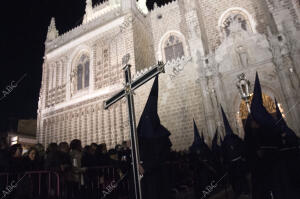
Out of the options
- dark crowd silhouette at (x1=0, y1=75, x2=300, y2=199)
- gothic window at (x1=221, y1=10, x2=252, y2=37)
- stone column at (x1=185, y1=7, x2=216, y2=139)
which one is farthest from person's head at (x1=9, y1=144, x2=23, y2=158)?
gothic window at (x1=221, y1=10, x2=252, y2=37)

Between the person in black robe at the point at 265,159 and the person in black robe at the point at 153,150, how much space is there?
1.53 metres

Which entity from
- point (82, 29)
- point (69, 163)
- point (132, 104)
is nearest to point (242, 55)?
point (132, 104)

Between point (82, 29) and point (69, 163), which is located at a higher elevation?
point (82, 29)

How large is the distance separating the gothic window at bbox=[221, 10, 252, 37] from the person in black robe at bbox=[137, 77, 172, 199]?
13289 mm

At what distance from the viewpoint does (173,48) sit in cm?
1734

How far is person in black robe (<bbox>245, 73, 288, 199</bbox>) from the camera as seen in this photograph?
3.76m

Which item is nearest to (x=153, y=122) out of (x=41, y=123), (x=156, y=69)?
(x=156, y=69)

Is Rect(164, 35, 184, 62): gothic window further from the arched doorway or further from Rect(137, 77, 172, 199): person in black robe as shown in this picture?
Rect(137, 77, 172, 199): person in black robe

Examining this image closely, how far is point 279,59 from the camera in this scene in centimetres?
1017

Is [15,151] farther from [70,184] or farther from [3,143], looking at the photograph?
[70,184]

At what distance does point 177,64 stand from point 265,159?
9.76m

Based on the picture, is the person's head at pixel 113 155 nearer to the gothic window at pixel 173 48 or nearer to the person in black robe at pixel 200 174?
the person in black robe at pixel 200 174

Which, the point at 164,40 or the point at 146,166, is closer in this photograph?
the point at 146,166

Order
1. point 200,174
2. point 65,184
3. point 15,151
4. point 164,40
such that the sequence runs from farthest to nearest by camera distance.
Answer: point 164,40 < point 200,174 < point 65,184 < point 15,151
